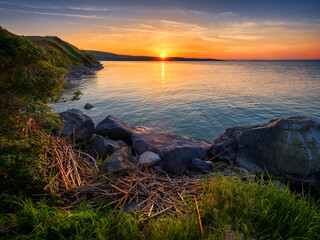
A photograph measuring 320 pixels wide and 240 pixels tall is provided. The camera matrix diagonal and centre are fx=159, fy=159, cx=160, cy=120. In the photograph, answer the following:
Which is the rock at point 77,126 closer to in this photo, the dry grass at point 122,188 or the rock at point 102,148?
the rock at point 102,148

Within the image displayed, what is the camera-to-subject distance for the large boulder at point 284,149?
5.74 metres

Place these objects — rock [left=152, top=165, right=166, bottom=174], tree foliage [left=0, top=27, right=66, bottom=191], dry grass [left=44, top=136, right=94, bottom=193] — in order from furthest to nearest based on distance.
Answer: rock [left=152, top=165, right=166, bottom=174] → dry grass [left=44, top=136, right=94, bottom=193] → tree foliage [left=0, top=27, right=66, bottom=191]

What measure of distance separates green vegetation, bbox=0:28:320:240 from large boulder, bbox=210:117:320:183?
3434mm

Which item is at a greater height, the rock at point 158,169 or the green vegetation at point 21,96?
the green vegetation at point 21,96

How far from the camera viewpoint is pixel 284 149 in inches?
241

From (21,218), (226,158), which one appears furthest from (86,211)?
(226,158)

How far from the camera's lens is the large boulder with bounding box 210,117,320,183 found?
5738 mm

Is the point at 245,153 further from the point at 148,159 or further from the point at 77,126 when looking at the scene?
the point at 77,126

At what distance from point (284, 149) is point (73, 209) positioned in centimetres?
721

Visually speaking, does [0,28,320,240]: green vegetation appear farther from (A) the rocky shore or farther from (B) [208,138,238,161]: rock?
(B) [208,138,238,161]: rock

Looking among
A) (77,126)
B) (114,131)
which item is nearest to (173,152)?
(114,131)

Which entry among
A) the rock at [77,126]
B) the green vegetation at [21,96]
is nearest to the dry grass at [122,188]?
the green vegetation at [21,96]

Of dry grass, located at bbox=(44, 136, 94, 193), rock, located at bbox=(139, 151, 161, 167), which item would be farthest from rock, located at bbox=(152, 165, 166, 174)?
dry grass, located at bbox=(44, 136, 94, 193)

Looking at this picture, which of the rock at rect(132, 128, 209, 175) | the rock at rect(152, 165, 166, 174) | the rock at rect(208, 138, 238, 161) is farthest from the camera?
the rock at rect(208, 138, 238, 161)
